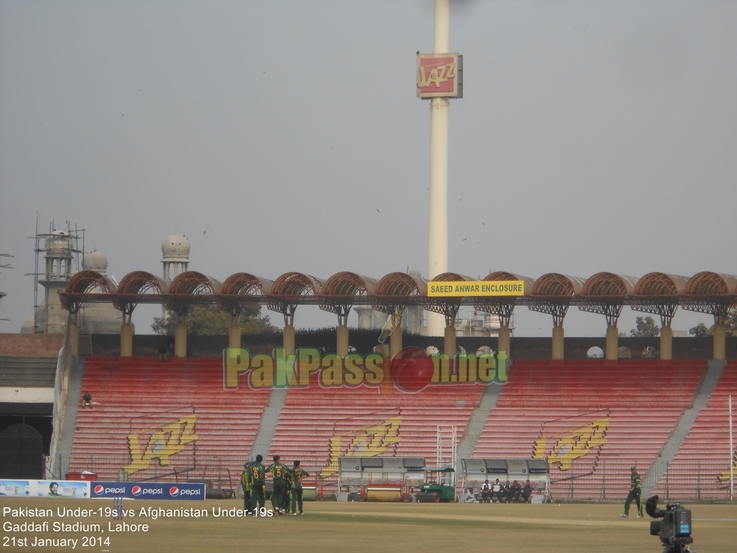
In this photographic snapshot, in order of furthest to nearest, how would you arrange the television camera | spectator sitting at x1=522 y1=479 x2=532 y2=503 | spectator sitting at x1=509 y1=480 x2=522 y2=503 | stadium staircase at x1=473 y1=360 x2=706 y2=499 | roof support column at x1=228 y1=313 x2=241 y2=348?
roof support column at x1=228 y1=313 x2=241 y2=348 < stadium staircase at x1=473 y1=360 x2=706 y2=499 < spectator sitting at x1=509 y1=480 x2=522 y2=503 < spectator sitting at x1=522 y1=479 x2=532 y2=503 < the television camera

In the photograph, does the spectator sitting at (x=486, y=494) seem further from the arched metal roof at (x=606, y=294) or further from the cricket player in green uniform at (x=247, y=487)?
the cricket player in green uniform at (x=247, y=487)

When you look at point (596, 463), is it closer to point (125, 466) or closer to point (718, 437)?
point (718, 437)

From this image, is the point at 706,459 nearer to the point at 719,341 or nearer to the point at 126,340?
the point at 719,341

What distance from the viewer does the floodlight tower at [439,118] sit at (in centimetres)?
7538

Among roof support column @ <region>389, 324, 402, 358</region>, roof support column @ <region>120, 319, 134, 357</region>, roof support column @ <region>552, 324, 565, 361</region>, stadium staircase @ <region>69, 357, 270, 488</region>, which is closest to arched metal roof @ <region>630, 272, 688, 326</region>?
roof support column @ <region>552, 324, 565, 361</region>

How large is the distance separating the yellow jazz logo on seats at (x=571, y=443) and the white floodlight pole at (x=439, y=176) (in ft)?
Result: 77.8

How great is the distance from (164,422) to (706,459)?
80.5ft

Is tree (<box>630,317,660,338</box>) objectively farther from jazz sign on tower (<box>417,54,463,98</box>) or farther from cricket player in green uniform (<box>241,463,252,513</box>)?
cricket player in green uniform (<box>241,463,252,513</box>)

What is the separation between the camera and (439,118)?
75.8m

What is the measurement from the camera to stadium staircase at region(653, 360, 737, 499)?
46.9 m

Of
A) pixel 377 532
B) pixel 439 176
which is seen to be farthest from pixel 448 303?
pixel 377 532

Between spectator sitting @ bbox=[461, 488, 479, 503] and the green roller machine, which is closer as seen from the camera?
the green roller machine

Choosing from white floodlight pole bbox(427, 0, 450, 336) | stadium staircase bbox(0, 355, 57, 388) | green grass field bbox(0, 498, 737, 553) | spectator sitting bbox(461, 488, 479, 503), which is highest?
white floodlight pole bbox(427, 0, 450, 336)

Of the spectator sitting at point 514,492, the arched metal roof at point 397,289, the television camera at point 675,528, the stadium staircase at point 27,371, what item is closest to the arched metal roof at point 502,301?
the arched metal roof at point 397,289
